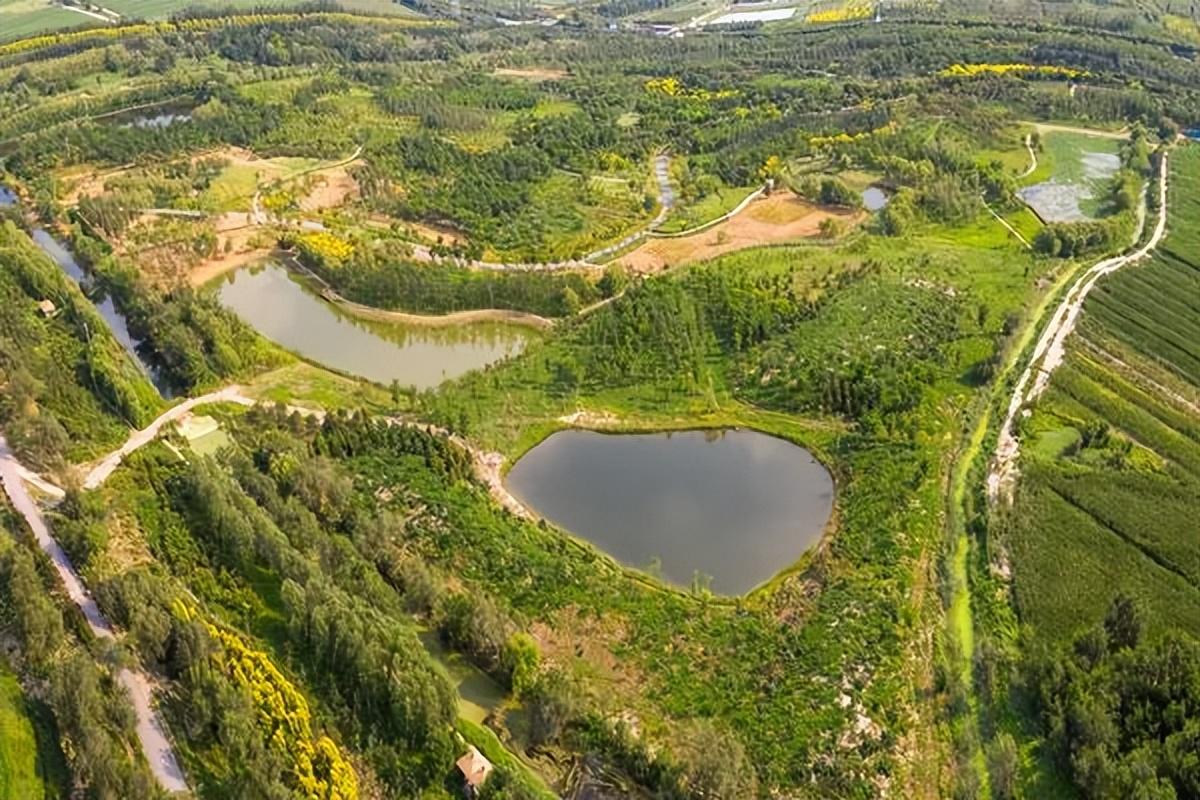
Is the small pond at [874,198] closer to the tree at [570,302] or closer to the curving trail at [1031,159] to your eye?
the curving trail at [1031,159]

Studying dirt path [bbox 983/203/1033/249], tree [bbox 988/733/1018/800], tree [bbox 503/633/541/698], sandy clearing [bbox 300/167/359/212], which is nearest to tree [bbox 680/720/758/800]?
tree [bbox 503/633/541/698]

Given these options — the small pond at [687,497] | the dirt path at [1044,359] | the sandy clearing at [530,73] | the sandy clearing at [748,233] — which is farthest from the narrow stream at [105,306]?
the sandy clearing at [530,73]

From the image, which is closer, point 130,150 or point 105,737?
point 105,737

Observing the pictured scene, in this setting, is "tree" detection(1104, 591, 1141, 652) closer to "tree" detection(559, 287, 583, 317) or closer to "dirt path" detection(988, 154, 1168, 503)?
"dirt path" detection(988, 154, 1168, 503)

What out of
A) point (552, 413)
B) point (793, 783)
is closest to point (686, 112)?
point (552, 413)

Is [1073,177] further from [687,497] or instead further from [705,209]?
[687,497]

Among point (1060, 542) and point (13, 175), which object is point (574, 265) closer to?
point (1060, 542)
